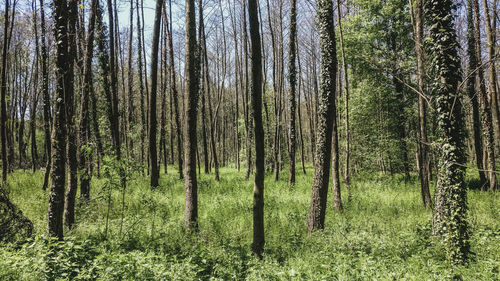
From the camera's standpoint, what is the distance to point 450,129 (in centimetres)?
497

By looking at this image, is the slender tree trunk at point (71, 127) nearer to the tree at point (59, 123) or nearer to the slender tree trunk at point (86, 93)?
the tree at point (59, 123)

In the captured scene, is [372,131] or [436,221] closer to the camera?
[436,221]

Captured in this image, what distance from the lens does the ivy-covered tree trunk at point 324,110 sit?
6.03 m

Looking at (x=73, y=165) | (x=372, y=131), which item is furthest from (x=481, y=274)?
(x=372, y=131)

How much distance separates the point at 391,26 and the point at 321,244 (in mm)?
15009

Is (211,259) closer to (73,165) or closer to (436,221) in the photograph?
(73,165)

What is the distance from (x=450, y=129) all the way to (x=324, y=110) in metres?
2.51

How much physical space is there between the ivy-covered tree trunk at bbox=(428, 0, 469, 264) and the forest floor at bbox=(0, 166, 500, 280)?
0.50 metres

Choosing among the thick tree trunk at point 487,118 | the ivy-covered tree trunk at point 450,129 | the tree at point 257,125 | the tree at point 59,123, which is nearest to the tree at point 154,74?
the tree at point 59,123

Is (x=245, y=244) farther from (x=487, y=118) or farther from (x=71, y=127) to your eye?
(x=487, y=118)

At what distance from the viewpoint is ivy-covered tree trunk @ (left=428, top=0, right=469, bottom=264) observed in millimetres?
4738

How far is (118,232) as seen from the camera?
602 cm

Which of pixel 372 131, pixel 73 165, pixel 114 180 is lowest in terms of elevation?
pixel 114 180

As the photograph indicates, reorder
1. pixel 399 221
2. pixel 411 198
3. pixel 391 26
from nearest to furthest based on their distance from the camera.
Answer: pixel 399 221 → pixel 411 198 → pixel 391 26
